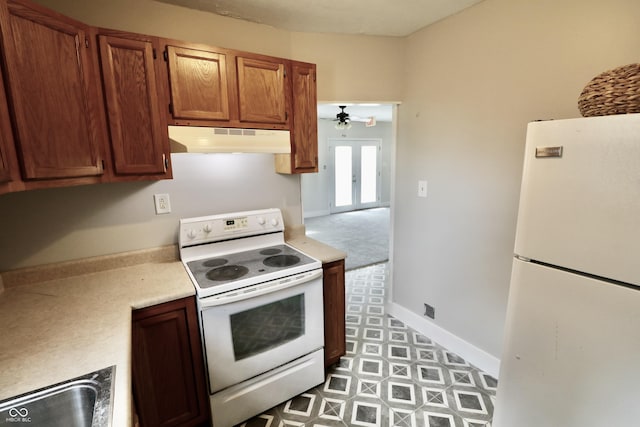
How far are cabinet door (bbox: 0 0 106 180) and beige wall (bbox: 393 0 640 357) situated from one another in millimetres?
2159

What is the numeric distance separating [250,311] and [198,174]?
1003 mm

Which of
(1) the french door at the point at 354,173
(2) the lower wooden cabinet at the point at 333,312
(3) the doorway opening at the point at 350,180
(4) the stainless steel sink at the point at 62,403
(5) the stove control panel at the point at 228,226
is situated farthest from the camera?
(1) the french door at the point at 354,173

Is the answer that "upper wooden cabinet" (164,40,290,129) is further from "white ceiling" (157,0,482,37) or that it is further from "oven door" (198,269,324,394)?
"oven door" (198,269,324,394)

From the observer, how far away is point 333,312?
6.99 feet

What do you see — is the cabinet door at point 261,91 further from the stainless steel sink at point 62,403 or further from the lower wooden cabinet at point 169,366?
the stainless steel sink at point 62,403

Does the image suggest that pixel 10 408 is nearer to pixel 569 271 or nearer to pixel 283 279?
pixel 283 279

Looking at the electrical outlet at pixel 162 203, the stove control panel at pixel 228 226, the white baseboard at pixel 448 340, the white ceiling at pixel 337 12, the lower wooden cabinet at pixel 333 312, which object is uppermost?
the white ceiling at pixel 337 12

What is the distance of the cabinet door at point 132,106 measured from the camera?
58.6 inches

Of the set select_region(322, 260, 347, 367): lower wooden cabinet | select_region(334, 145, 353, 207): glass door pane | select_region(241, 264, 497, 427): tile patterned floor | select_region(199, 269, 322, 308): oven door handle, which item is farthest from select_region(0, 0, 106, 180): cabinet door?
select_region(334, 145, 353, 207): glass door pane

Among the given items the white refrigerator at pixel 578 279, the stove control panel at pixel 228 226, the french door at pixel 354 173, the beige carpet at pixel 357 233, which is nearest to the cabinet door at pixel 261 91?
the stove control panel at pixel 228 226

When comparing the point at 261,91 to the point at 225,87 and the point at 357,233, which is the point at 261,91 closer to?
the point at 225,87

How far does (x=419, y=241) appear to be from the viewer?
2.60 metres

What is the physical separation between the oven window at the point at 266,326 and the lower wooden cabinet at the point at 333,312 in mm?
259

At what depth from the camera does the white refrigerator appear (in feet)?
3.23
